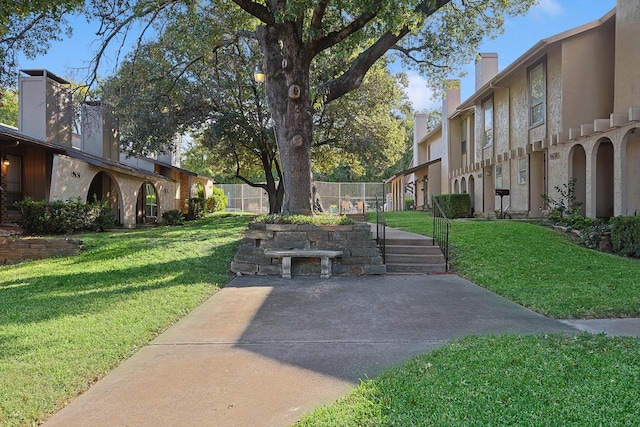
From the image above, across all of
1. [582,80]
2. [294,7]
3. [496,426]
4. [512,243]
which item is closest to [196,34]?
[294,7]

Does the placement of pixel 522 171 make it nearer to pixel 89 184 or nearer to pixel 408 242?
pixel 408 242

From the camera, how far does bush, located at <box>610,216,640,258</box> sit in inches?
347

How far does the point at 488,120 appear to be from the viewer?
18.4 m

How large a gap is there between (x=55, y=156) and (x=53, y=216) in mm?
2151

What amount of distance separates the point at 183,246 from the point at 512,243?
7.87 m

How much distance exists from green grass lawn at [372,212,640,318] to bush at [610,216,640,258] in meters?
0.42

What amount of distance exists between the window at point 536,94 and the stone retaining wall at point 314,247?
9.07m

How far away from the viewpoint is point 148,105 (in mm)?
16047


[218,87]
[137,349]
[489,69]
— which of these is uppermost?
[489,69]

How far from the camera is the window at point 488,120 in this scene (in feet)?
58.9

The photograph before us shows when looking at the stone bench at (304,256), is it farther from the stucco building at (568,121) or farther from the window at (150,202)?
the window at (150,202)

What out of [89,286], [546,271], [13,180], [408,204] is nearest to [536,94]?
[546,271]

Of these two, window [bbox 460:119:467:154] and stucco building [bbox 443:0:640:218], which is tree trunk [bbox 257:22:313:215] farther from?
window [bbox 460:119:467:154]

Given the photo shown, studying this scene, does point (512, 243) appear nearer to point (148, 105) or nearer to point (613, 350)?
point (613, 350)
